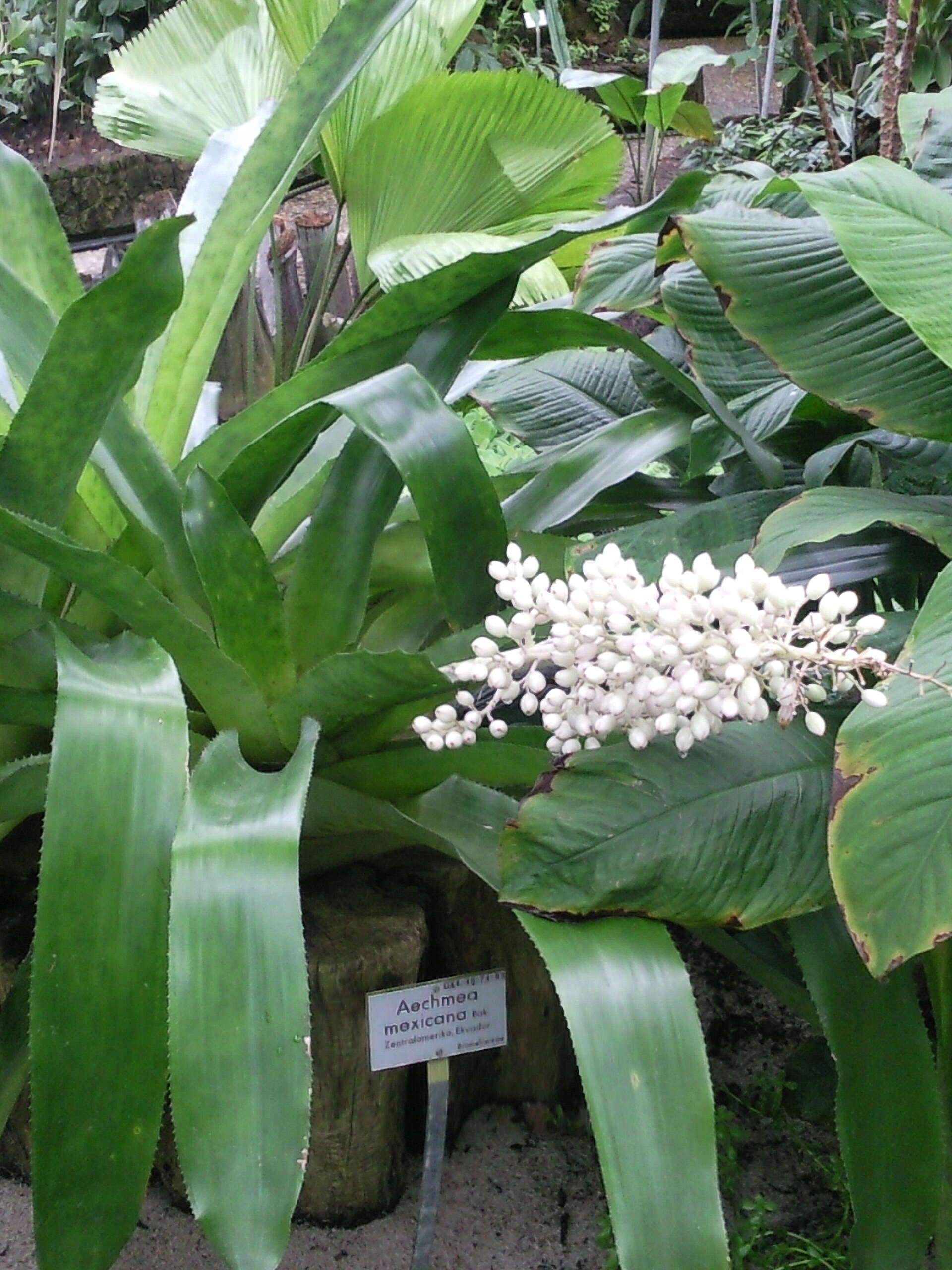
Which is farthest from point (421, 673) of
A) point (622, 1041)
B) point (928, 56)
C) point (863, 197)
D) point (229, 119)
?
point (928, 56)

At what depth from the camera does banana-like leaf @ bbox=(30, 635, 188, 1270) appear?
59cm

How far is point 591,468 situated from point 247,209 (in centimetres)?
41

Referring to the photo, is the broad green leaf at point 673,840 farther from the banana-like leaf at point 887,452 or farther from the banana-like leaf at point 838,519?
the banana-like leaf at point 887,452

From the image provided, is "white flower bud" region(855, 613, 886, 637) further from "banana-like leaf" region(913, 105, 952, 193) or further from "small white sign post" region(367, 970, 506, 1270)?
"banana-like leaf" region(913, 105, 952, 193)

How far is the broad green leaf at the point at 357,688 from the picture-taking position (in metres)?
0.74

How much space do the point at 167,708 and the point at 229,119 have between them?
181 centimetres

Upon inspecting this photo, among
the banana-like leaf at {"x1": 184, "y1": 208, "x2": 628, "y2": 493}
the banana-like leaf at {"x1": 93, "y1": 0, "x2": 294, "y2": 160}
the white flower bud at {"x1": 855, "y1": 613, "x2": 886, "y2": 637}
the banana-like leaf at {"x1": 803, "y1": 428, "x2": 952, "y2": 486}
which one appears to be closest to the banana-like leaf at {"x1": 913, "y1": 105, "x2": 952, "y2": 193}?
the banana-like leaf at {"x1": 803, "y1": 428, "x2": 952, "y2": 486}

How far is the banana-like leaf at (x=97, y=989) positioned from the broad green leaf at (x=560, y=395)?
736 mm

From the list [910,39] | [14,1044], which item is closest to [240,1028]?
[14,1044]

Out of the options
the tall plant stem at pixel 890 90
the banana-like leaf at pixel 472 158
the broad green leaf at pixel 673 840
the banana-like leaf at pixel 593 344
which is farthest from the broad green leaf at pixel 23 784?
the tall plant stem at pixel 890 90

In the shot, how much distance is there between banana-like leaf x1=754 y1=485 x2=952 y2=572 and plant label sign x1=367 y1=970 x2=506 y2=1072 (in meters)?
0.40

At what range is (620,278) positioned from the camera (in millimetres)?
1210

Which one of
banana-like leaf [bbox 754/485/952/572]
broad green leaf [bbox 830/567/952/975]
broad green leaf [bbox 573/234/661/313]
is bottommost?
broad green leaf [bbox 830/567/952/975]

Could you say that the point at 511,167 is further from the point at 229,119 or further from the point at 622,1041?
the point at 622,1041
